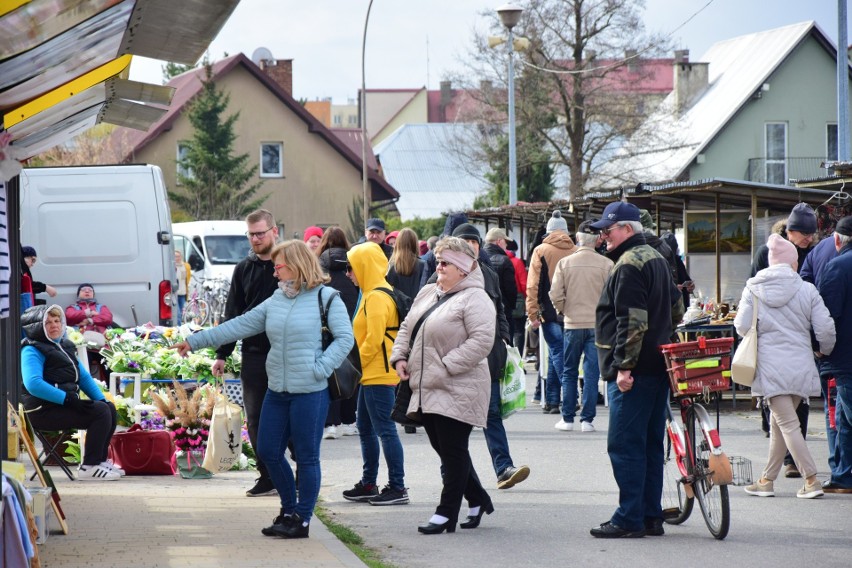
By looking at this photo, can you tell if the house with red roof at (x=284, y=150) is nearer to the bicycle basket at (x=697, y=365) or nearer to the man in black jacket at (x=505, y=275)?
the man in black jacket at (x=505, y=275)

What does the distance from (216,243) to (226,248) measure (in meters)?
0.29

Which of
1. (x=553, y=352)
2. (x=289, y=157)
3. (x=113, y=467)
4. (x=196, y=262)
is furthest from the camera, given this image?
(x=289, y=157)

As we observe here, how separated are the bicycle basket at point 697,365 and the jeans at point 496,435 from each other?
1.87 meters

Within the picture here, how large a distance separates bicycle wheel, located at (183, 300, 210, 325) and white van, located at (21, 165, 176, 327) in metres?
8.44

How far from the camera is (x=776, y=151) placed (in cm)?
4912

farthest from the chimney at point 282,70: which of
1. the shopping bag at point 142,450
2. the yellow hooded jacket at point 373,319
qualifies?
the yellow hooded jacket at point 373,319

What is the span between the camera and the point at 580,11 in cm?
4203

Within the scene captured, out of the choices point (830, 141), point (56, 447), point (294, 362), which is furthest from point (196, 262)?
point (830, 141)

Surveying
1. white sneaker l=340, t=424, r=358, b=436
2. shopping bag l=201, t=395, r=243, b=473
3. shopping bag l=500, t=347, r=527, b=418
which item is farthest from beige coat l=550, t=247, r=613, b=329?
shopping bag l=201, t=395, r=243, b=473

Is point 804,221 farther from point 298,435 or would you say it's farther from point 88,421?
point 88,421

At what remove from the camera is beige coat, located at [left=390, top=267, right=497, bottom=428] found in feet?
25.7

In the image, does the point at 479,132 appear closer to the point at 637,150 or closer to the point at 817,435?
the point at 637,150

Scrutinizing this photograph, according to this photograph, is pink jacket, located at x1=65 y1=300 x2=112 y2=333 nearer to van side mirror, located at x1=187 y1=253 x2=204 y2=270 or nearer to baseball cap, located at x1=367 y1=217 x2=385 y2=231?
baseball cap, located at x1=367 y1=217 x2=385 y2=231

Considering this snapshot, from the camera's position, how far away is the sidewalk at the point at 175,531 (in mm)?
7203
